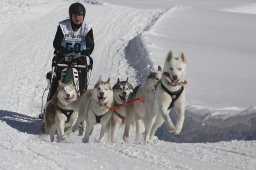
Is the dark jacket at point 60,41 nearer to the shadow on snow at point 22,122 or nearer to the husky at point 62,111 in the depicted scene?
the husky at point 62,111

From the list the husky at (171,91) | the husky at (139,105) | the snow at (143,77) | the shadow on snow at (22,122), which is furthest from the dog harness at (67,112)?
the husky at (171,91)

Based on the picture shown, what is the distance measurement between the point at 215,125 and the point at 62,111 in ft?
6.89

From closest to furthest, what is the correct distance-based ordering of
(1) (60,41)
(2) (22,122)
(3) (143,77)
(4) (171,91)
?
(4) (171,91) < (1) (60,41) < (2) (22,122) < (3) (143,77)

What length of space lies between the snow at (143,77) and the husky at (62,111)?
0.32 metres

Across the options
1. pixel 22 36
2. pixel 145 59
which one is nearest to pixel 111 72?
pixel 145 59

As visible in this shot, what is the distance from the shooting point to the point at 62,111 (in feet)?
24.6

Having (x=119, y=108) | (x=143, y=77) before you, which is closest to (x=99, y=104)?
(x=119, y=108)

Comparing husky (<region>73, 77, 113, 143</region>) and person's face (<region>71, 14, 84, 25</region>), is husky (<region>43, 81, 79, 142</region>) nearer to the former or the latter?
husky (<region>73, 77, 113, 143</region>)

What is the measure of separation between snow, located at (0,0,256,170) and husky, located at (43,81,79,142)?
0.32 meters

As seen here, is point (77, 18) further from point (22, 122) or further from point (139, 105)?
point (22, 122)

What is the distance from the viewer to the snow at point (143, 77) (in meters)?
5.53

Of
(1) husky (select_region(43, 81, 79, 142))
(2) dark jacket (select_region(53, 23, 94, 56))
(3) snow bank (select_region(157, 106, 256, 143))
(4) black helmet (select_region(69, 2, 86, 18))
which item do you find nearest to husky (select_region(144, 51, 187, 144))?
(3) snow bank (select_region(157, 106, 256, 143))

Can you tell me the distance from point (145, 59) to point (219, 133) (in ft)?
18.8

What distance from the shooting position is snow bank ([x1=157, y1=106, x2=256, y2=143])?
7.33 m
